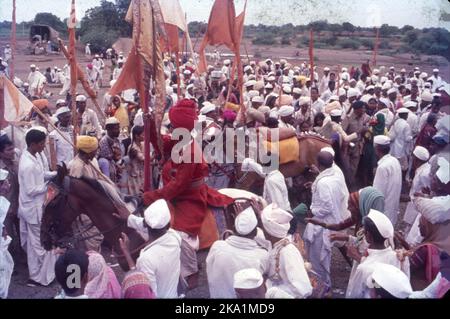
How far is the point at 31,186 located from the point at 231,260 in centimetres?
291

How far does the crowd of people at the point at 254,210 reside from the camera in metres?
4.06

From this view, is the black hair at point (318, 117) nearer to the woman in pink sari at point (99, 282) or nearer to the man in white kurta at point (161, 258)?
the man in white kurta at point (161, 258)

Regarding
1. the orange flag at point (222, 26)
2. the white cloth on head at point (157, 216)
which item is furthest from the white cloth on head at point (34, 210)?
the orange flag at point (222, 26)

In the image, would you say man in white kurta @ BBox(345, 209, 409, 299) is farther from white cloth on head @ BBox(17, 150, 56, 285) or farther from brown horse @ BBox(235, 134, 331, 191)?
brown horse @ BBox(235, 134, 331, 191)

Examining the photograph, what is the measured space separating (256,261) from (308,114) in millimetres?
6572

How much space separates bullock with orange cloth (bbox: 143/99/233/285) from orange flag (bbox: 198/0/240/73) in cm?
294

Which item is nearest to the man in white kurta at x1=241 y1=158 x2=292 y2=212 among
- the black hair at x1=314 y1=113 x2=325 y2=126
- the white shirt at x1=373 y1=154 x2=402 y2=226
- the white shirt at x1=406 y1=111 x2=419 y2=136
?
the white shirt at x1=373 y1=154 x2=402 y2=226

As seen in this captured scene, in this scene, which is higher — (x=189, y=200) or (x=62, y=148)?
(x=62, y=148)

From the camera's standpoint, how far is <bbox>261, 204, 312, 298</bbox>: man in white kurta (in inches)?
157

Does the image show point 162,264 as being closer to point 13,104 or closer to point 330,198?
point 330,198

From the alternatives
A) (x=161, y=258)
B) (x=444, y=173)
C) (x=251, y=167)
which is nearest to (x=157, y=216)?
(x=161, y=258)

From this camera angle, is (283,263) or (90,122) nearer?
(283,263)

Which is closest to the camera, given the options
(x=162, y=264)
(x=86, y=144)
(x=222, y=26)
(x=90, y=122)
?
(x=162, y=264)

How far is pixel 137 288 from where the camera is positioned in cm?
384
